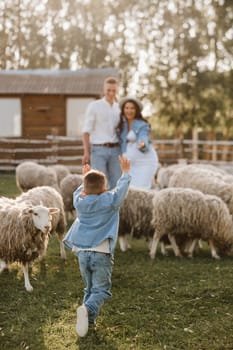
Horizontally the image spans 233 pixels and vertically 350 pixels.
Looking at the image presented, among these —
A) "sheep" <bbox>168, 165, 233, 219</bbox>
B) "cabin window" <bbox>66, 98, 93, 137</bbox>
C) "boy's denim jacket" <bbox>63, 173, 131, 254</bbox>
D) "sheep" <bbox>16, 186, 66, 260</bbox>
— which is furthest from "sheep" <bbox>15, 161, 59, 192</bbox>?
"cabin window" <bbox>66, 98, 93, 137</bbox>

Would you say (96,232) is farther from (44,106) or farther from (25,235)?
(44,106)

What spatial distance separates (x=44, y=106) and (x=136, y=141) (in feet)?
45.9

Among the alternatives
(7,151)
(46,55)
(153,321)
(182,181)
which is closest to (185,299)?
(153,321)

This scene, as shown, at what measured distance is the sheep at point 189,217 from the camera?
305 inches

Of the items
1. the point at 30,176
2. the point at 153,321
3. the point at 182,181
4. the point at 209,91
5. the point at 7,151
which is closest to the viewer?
the point at 153,321

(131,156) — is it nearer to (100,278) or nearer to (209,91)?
(100,278)

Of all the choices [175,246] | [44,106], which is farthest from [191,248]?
[44,106]

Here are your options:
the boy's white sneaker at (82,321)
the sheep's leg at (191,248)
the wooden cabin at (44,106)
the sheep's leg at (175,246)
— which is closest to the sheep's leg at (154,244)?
the sheep's leg at (175,246)

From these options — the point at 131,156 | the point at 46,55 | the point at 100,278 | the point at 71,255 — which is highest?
the point at 46,55

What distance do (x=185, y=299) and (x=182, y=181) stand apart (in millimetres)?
4304

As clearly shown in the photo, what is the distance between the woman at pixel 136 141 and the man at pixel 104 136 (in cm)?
16

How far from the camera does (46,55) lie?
34094 millimetres

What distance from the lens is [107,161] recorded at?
319 inches

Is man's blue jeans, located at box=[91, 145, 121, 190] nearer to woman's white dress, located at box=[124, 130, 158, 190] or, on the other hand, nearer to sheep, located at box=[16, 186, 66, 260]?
woman's white dress, located at box=[124, 130, 158, 190]
